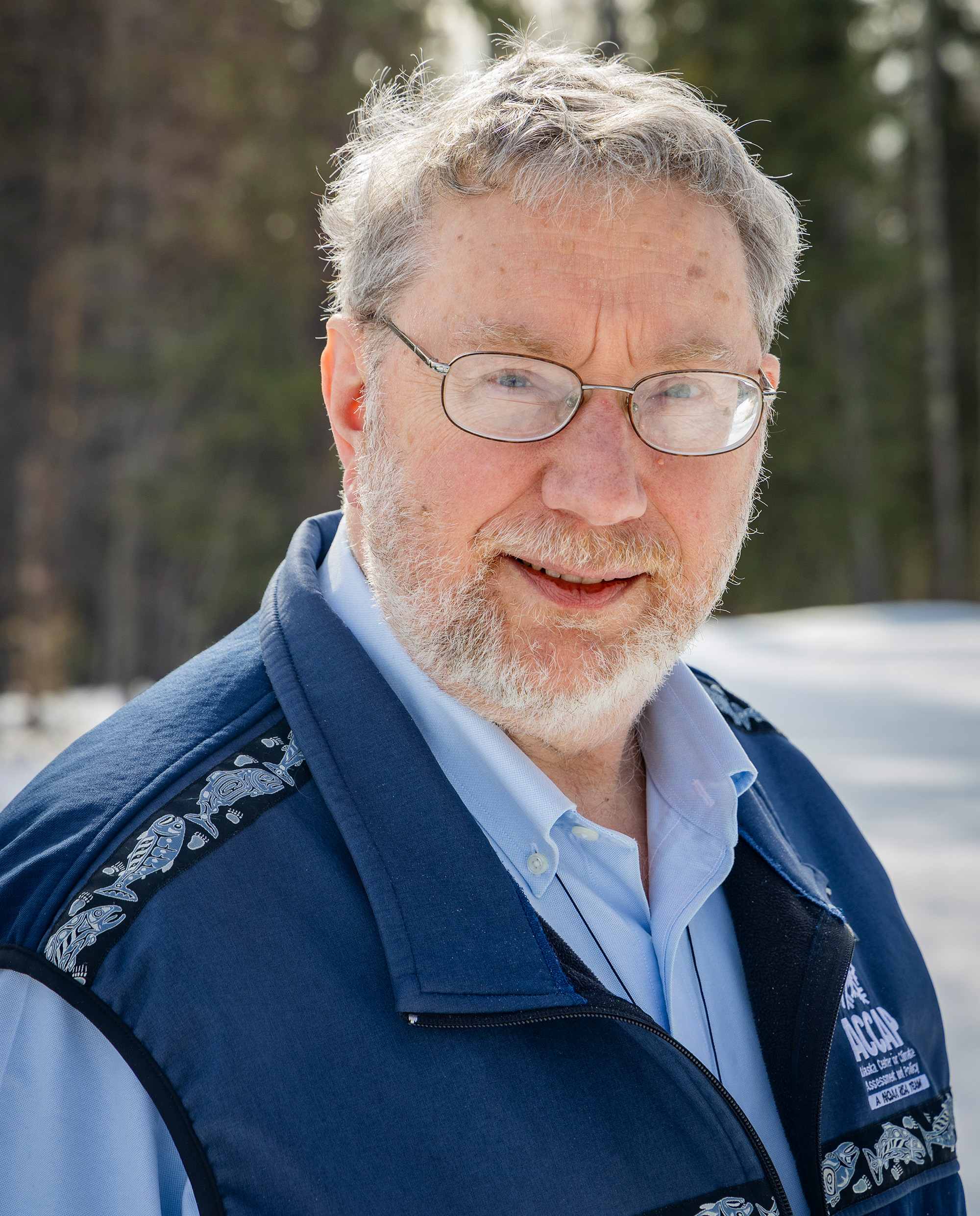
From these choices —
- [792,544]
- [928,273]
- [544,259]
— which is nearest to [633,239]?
[544,259]

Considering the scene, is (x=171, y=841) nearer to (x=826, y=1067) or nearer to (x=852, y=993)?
(x=826, y=1067)

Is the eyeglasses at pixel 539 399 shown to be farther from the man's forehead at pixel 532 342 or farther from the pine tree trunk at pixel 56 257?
the pine tree trunk at pixel 56 257

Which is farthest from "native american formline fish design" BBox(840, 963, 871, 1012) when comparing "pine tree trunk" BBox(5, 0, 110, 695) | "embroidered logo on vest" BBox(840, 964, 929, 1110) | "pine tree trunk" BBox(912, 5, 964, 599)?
"pine tree trunk" BBox(912, 5, 964, 599)

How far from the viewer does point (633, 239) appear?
Result: 1.40m

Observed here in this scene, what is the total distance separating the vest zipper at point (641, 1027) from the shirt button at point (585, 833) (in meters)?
0.30

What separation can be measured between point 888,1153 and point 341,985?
814 millimetres

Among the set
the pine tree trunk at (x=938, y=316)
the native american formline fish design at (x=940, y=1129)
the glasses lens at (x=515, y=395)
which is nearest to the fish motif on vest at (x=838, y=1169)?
the native american formline fish design at (x=940, y=1129)

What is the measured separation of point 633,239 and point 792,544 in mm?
16192

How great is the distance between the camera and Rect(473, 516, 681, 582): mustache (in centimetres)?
136

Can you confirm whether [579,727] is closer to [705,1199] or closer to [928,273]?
[705,1199]

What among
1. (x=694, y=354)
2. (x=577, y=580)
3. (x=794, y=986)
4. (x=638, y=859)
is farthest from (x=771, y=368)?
(x=794, y=986)

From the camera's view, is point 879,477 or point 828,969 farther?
point 879,477

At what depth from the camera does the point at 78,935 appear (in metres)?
1.01

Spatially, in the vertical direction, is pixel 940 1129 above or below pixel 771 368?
below
